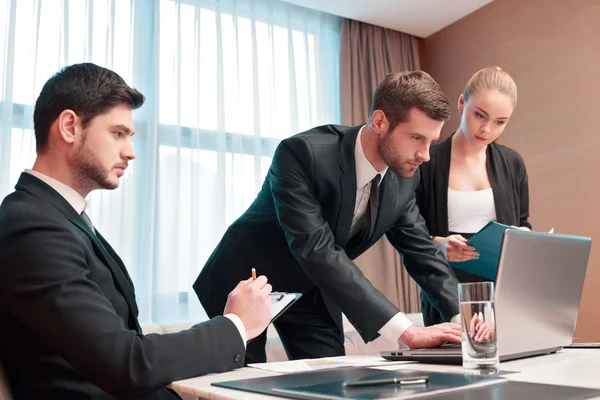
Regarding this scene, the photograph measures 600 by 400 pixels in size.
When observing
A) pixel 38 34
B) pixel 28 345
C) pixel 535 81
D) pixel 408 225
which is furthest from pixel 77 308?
pixel 535 81

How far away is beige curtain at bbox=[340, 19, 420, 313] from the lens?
4.34 meters

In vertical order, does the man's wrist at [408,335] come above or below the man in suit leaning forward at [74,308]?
below

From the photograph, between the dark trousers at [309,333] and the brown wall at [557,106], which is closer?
the dark trousers at [309,333]

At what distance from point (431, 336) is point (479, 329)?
326 mm

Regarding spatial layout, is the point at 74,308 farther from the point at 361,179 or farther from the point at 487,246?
the point at 361,179

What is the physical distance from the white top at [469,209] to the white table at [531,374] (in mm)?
803

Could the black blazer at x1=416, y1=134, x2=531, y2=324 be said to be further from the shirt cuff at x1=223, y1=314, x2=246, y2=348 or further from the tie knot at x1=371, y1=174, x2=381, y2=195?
the shirt cuff at x1=223, y1=314, x2=246, y2=348

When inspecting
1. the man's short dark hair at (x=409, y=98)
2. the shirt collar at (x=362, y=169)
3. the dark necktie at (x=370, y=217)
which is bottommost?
the dark necktie at (x=370, y=217)

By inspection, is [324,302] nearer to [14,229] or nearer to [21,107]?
[14,229]

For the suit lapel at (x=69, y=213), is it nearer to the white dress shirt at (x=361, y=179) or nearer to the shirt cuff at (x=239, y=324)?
the shirt cuff at (x=239, y=324)

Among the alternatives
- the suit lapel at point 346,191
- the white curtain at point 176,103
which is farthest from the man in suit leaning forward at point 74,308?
the white curtain at point 176,103

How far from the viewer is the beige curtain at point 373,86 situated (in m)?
4.34

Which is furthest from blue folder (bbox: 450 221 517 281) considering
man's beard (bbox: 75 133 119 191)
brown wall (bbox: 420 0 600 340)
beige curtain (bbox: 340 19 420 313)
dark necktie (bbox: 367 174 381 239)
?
beige curtain (bbox: 340 19 420 313)

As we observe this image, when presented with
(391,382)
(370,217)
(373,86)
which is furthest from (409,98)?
(373,86)
